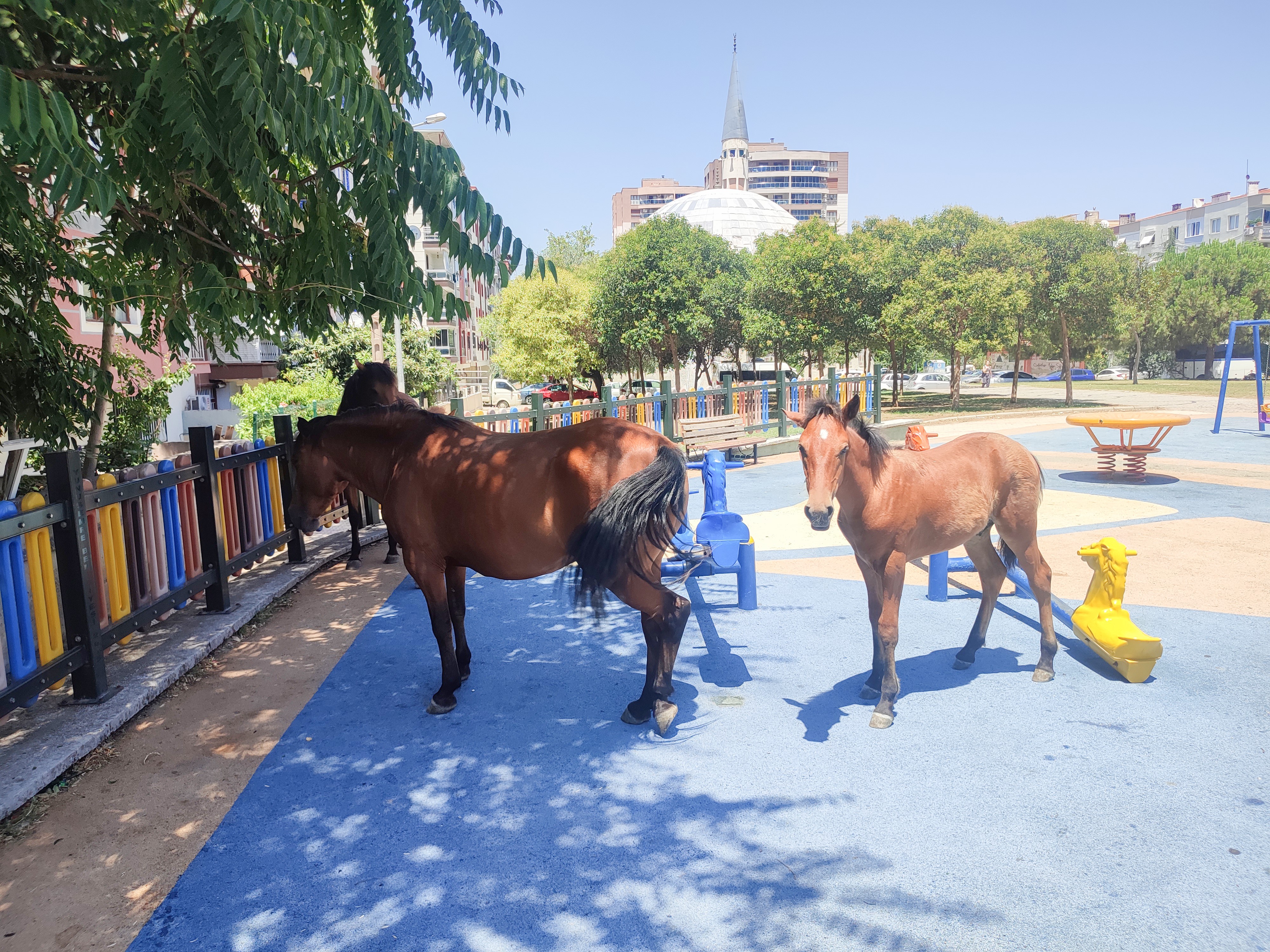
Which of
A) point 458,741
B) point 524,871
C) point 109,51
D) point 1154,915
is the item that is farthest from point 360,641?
point 1154,915

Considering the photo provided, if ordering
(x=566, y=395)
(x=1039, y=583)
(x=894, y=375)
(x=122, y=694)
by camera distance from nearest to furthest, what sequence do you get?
1. (x=122, y=694)
2. (x=1039, y=583)
3. (x=566, y=395)
4. (x=894, y=375)

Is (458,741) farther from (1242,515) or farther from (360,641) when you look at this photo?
(1242,515)

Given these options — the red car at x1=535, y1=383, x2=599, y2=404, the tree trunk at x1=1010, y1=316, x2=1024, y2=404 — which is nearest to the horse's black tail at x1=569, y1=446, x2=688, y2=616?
the red car at x1=535, y1=383, x2=599, y2=404

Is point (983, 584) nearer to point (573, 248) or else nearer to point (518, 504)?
point (518, 504)

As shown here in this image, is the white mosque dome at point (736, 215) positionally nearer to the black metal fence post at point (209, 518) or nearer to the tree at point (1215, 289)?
the tree at point (1215, 289)

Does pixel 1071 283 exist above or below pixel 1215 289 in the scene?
below

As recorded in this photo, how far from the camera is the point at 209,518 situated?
6180mm

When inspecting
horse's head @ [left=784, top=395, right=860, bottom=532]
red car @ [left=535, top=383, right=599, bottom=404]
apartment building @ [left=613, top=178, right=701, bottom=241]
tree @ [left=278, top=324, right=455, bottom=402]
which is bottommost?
red car @ [left=535, top=383, right=599, bottom=404]

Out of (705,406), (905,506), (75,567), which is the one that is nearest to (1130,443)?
(705,406)

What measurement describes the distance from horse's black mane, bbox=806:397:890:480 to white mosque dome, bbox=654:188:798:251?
7963 centimetres

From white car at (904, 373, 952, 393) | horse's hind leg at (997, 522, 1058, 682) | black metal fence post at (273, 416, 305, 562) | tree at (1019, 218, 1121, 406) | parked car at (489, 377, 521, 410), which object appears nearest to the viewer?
horse's hind leg at (997, 522, 1058, 682)

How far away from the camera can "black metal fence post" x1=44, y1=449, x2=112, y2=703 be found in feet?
14.4

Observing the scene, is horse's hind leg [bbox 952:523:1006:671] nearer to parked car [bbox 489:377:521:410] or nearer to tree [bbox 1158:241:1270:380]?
parked car [bbox 489:377:521:410]

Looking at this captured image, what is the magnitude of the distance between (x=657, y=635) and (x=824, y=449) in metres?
1.44
